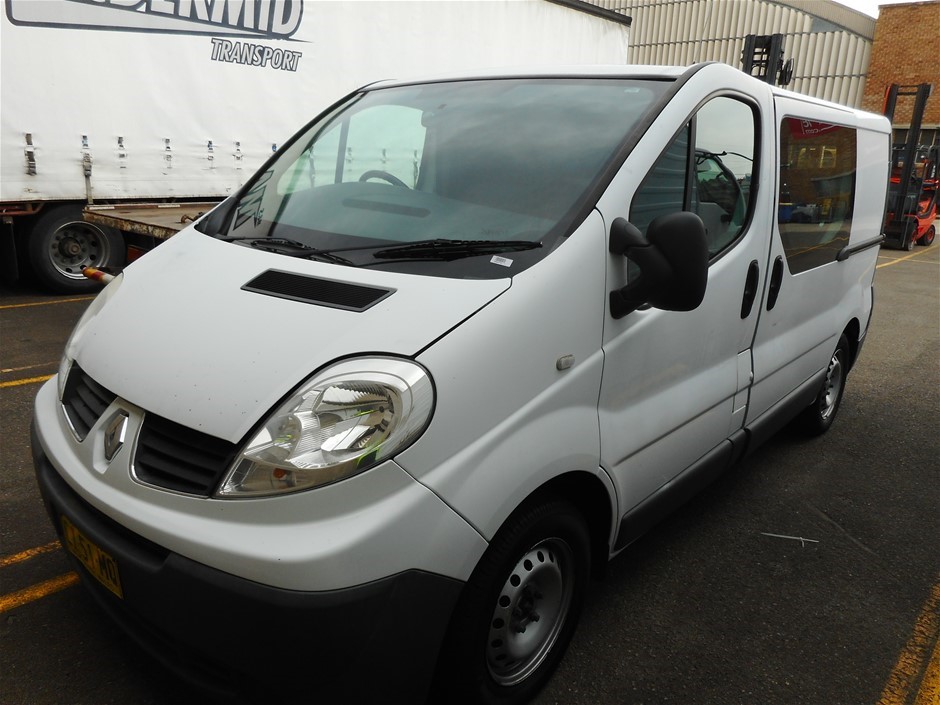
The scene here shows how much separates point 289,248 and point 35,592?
4.91 ft

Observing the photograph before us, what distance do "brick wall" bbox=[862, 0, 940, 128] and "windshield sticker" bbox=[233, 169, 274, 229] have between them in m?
29.9

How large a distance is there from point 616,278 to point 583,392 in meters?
0.35

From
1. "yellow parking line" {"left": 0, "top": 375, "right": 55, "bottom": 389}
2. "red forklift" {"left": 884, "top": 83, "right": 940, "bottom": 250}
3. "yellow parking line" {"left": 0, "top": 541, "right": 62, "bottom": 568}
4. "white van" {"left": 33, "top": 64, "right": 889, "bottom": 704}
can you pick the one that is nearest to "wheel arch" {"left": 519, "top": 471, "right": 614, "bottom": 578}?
"white van" {"left": 33, "top": 64, "right": 889, "bottom": 704}

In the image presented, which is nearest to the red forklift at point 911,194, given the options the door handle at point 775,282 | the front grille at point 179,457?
the door handle at point 775,282

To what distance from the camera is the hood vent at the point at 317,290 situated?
1888mm

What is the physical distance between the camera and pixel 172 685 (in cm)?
214

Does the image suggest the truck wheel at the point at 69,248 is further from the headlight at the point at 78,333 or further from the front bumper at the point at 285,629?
the front bumper at the point at 285,629

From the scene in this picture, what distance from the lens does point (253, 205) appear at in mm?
2699

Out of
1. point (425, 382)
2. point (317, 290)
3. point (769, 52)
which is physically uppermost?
point (769, 52)

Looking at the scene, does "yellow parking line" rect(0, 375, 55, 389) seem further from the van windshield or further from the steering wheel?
the steering wheel

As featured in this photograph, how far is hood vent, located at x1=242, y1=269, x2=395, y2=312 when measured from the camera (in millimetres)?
1888

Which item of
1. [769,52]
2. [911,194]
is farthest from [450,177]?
[911,194]

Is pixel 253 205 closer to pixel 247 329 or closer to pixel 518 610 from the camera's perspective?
pixel 247 329


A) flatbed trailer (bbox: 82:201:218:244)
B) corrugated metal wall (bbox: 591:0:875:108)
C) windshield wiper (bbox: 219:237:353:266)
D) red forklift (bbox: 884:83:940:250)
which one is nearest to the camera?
windshield wiper (bbox: 219:237:353:266)
